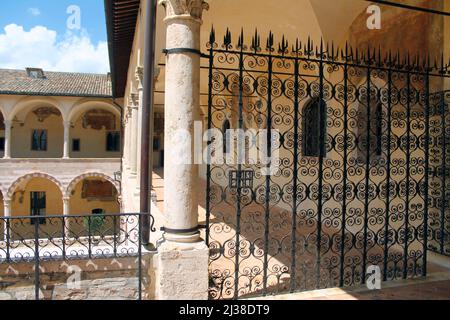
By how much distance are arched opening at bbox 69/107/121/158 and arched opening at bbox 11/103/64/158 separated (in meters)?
0.99

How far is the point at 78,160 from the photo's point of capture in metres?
19.8

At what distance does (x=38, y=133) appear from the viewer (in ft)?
77.2

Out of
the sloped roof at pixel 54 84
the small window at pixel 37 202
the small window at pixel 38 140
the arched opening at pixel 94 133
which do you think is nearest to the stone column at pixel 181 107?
the sloped roof at pixel 54 84

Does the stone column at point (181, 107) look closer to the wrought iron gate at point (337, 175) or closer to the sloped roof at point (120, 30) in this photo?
the wrought iron gate at point (337, 175)

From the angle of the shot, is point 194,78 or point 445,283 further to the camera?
point 445,283

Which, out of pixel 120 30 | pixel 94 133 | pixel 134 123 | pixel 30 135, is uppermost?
pixel 120 30

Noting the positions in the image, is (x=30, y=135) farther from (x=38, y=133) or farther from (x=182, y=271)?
(x=182, y=271)

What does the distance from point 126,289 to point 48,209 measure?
2130 centimetres

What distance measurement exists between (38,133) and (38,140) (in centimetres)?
47

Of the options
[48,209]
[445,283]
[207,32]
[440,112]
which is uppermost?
[207,32]

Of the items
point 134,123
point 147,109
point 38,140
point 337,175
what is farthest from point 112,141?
point 337,175
